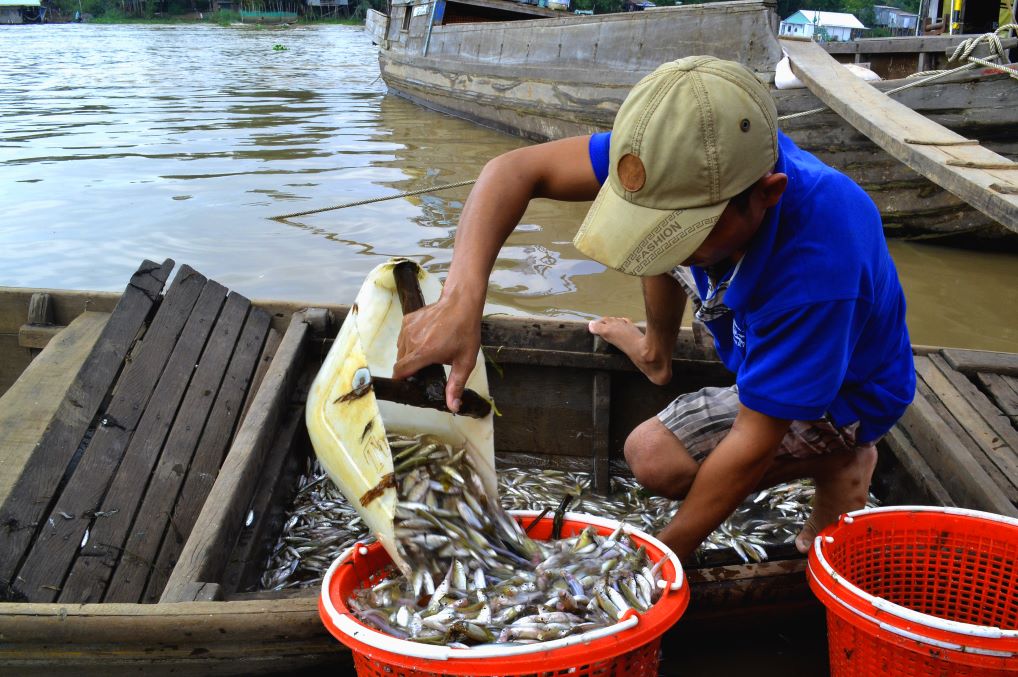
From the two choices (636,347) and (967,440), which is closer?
(967,440)

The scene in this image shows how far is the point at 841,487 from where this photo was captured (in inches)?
123

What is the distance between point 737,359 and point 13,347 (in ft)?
13.1

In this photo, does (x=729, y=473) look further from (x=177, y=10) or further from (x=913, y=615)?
(x=177, y=10)

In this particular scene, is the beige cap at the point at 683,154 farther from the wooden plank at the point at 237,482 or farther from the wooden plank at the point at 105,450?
the wooden plank at the point at 105,450

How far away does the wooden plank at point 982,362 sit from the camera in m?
4.18

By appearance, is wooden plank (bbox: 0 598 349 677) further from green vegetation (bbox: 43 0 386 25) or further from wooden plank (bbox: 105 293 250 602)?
green vegetation (bbox: 43 0 386 25)

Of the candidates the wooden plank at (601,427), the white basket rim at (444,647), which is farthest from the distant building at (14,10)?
the white basket rim at (444,647)

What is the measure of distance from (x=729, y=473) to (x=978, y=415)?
2043 mm

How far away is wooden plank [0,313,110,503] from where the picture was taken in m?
3.51

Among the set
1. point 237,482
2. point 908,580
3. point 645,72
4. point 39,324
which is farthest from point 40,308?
point 645,72

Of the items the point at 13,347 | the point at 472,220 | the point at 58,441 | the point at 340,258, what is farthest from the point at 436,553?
the point at 340,258

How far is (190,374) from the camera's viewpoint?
3.98 metres

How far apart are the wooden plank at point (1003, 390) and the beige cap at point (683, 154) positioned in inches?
100

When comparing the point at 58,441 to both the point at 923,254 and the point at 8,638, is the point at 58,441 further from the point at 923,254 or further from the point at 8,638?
the point at 923,254
